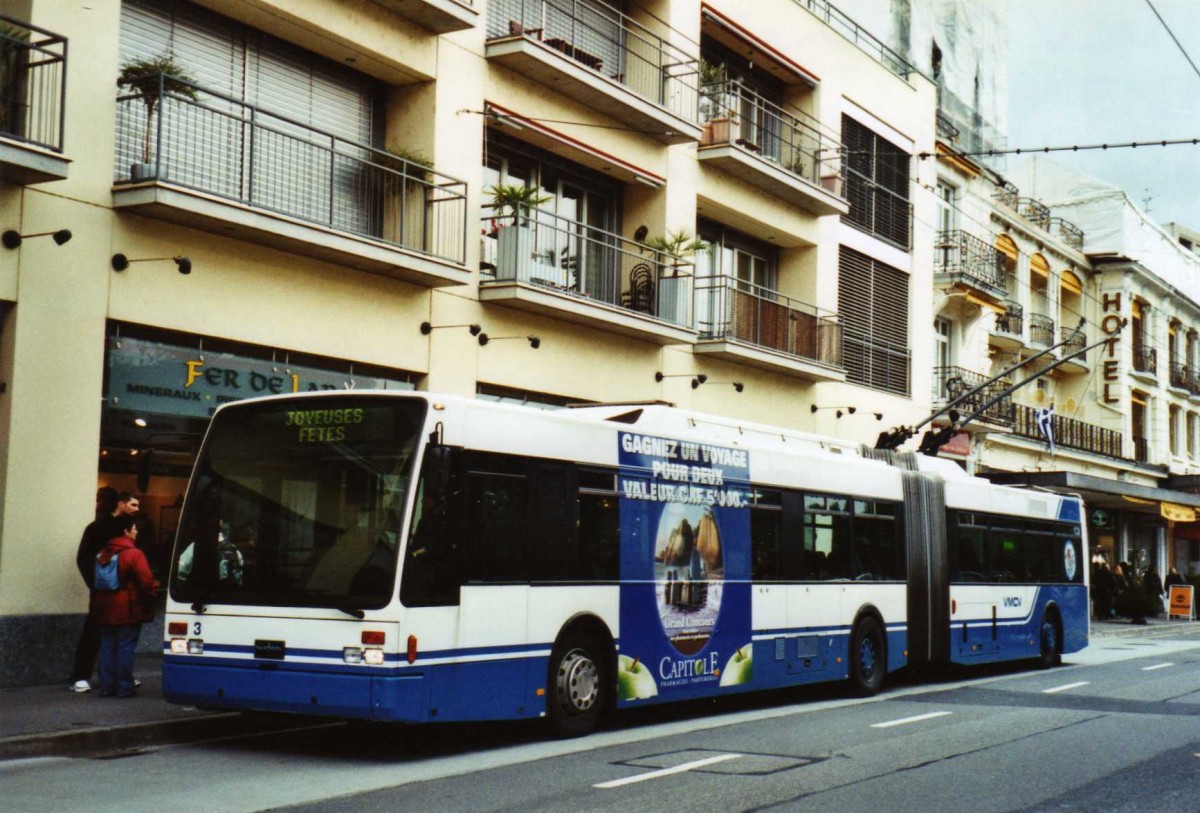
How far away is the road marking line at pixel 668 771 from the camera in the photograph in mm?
9742

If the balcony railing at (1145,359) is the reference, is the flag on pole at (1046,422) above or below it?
below

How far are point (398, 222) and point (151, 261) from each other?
4.41 meters

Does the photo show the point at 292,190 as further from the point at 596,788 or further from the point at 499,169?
the point at 596,788

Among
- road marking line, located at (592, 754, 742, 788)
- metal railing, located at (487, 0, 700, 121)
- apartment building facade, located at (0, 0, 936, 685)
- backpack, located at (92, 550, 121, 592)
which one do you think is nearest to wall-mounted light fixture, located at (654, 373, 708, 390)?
apartment building facade, located at (0, 0, 936, 685)

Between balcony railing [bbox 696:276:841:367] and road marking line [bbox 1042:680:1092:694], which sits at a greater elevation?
balcony railing [bbox 696:276:841:367]

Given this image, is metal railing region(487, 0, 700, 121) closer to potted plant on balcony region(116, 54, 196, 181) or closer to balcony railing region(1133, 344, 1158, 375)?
potted plant on balcony region(116, 54, 196, 181)

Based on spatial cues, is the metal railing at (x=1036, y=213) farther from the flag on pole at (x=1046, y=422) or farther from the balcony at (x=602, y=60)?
the balcony at (x=602, y=60)

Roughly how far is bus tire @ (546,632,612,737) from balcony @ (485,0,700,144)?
1049 centimetres

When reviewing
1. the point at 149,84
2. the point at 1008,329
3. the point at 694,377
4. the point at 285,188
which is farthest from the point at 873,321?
the point at 149,84

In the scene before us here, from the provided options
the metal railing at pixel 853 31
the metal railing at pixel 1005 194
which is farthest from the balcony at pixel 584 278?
the metal railing at pixel 1005 194

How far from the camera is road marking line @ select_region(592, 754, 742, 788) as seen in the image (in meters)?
9.74

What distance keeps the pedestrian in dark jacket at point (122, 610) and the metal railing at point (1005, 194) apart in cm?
3064

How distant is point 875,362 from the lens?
104 feet

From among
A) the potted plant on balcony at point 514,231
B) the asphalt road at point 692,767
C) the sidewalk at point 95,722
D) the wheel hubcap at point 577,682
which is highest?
the potted plant on balcony at point 514,231
